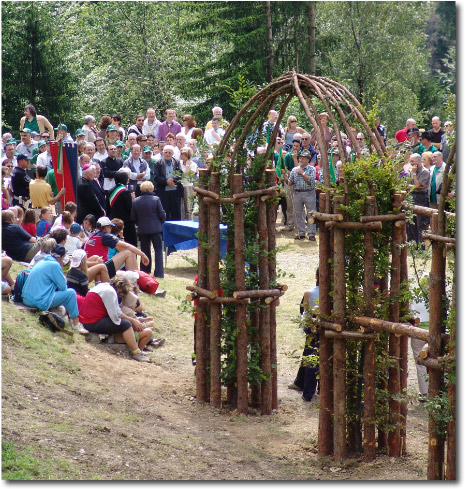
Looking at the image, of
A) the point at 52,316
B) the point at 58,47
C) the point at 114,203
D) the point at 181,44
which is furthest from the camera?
the point at 181,44

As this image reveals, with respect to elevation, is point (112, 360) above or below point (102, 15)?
A: below

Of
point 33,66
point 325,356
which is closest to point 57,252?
point 325,356

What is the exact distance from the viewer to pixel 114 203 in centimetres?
1489

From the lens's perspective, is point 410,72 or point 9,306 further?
point 410,72

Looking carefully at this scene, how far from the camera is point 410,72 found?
33125 mm

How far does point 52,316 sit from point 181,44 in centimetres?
2061

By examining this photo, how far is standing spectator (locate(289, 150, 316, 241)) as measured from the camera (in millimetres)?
17797

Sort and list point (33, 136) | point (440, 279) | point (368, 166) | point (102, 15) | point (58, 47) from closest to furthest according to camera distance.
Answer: point (440, 279) < point (368, 166) < point (33, 136) < point (58, 47) < point (102, 15)


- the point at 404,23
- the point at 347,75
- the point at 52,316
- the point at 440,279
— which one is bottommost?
the point at 52,316

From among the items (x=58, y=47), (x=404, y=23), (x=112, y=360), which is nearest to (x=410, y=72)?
(x=404, y=23)

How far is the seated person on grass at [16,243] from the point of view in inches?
504

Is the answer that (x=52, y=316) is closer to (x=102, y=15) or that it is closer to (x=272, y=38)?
(x=272, y=38)

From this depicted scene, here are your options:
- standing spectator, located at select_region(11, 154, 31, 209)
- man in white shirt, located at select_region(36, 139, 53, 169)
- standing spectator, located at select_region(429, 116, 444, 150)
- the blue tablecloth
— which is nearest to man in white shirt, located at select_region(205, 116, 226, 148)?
the blue tablecloth

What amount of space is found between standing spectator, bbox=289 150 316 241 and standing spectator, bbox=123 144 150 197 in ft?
11.0
